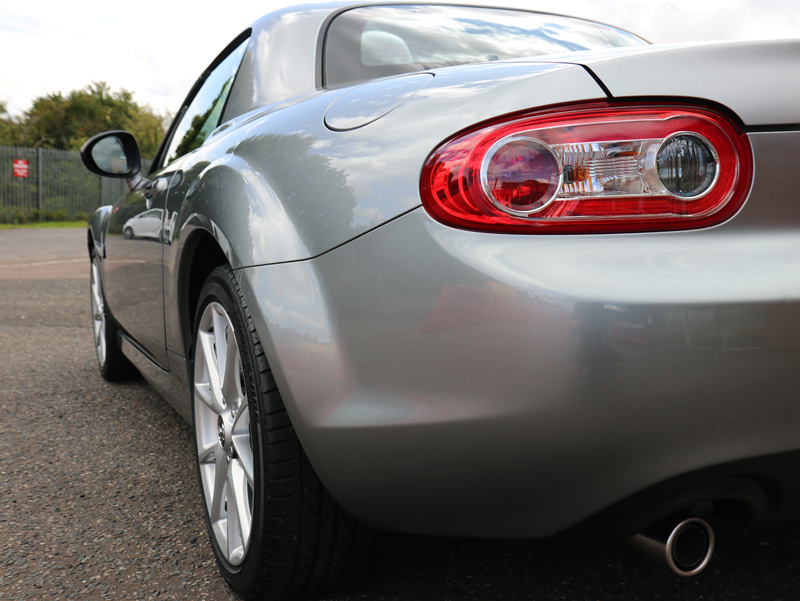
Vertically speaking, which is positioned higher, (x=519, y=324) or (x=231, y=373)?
(x=519, y=324)

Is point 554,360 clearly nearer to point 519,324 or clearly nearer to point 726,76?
point 519,324

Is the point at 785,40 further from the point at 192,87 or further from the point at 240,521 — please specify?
the point at 192,87

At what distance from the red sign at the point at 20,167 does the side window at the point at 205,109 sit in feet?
70.5

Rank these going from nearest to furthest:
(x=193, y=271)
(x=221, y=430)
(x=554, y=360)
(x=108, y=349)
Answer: (x=554, y=360)
(x=221, y=430)
(x=193, y=271)
(x=108, y=349)

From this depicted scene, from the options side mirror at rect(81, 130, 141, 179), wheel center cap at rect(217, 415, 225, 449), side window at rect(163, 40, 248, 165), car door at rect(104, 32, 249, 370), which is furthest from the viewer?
side mirror at rect(81, 130, 141, 179)

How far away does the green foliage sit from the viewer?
3800 centimetres

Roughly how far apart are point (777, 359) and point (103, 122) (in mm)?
46496

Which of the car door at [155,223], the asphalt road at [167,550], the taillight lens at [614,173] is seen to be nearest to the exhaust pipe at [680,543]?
the asphalt road at [167,550]

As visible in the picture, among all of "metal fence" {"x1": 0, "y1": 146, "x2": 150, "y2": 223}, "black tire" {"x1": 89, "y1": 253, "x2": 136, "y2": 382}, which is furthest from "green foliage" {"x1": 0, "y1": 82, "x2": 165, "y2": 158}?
"black tire" {"x1": 89, "y1": 253, "x2": 136, "y2": 382}

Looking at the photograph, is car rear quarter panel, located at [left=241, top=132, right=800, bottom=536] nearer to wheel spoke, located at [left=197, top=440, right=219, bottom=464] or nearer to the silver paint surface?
the silver paint surface

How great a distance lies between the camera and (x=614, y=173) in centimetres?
127

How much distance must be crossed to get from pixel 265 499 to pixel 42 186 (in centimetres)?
2442

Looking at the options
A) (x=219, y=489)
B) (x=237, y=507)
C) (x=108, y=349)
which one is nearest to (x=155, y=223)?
(x=219, y=489)

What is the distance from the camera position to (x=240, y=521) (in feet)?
5.79
